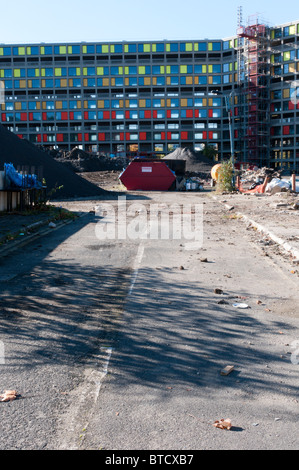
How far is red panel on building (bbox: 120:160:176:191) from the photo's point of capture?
1569 inches

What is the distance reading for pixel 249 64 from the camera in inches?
3799

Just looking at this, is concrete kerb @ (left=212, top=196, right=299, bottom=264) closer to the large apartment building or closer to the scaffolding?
the scaffolding

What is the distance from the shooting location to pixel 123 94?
348 feet

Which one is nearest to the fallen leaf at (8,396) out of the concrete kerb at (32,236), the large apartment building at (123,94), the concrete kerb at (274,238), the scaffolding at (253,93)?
the concrete kerb at (274,238)

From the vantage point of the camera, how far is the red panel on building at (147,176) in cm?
3984

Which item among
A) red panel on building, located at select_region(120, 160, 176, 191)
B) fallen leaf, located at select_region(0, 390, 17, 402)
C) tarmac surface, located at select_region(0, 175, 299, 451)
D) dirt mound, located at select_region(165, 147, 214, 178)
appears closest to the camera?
tarmac surface, located at select_region(0, 175, 299, 451)

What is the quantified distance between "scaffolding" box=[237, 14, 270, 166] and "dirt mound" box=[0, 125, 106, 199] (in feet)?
214

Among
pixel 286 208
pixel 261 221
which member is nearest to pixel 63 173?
pixel 286 208

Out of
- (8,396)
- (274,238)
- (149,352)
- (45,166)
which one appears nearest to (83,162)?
(45,166)

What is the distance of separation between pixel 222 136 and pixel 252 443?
106023 millimetres

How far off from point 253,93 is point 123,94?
2878 centimetres

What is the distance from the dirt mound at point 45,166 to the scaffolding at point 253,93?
65102mm

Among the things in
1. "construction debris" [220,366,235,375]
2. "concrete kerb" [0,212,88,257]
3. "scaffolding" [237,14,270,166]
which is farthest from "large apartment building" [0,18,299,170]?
"construction debris" [220,366,235,375]

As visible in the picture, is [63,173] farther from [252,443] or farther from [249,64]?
[249,64]
